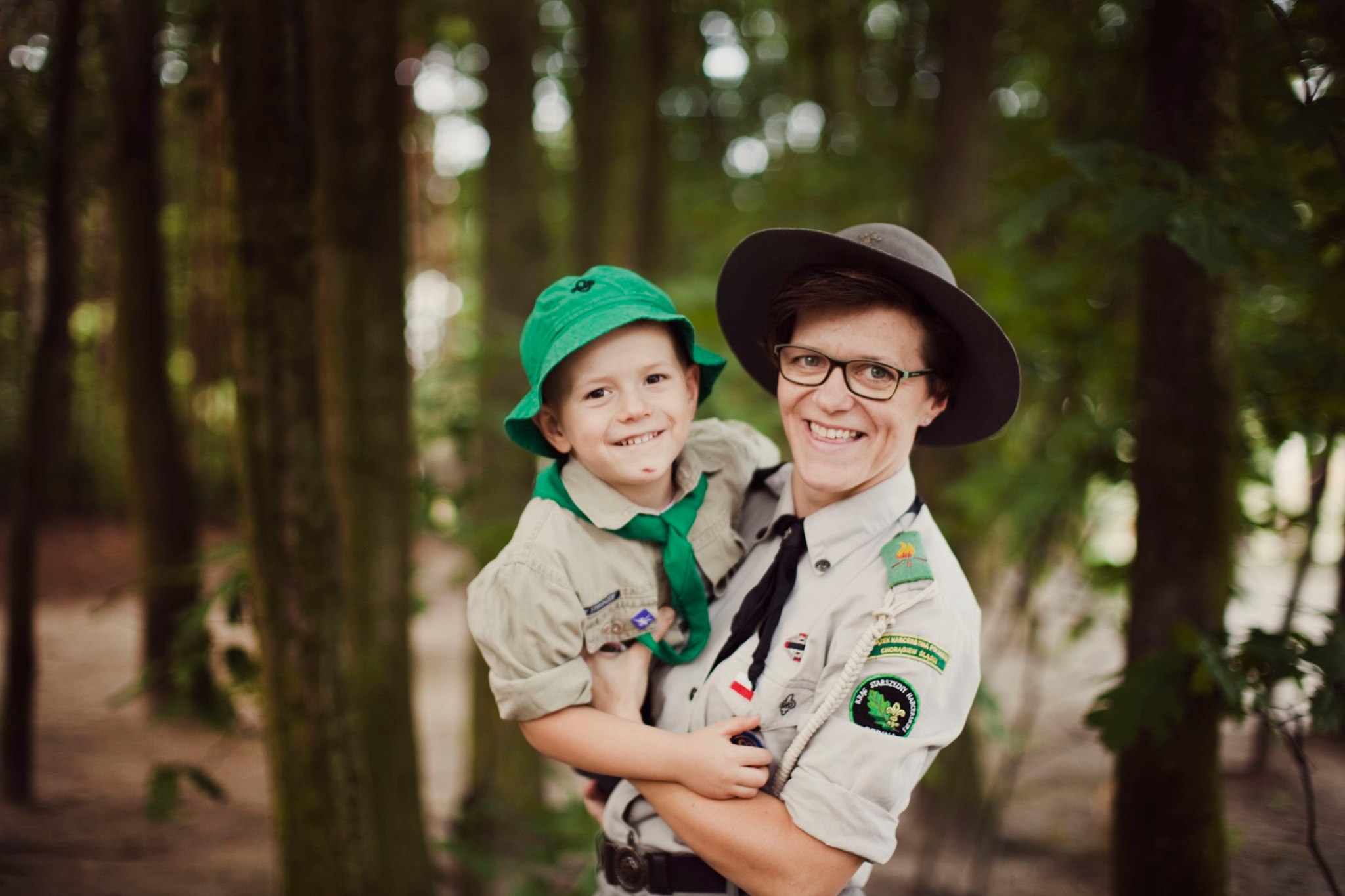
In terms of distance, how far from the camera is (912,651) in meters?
1.60

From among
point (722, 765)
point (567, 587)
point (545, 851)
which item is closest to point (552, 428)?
point (567, 587)

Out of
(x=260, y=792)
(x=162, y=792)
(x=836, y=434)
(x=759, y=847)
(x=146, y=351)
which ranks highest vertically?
(x=146, y=351)

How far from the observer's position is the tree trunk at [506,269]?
6.04 m

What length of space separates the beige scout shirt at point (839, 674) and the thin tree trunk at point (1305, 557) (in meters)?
1.15

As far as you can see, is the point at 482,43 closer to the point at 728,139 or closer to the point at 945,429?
the point at 728,139

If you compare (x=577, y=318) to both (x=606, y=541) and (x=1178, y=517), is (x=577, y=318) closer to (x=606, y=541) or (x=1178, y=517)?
(x=606, y=541)

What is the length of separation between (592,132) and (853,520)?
5589 mm

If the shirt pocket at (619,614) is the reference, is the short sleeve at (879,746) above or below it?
below

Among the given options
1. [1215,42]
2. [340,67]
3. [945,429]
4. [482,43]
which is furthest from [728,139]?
[945,429]

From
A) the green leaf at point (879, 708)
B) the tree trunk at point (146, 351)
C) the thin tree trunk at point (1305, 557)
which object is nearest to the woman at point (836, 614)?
the green leaf at point (879, 708)

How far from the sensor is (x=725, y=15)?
773 centimetres

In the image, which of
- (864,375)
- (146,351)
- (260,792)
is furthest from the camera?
(146,351)

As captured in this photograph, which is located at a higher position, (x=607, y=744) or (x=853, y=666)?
(x=853, y=666)

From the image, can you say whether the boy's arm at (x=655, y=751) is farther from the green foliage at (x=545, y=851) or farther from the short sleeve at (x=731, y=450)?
the green foliage at (x=545, y=851)
